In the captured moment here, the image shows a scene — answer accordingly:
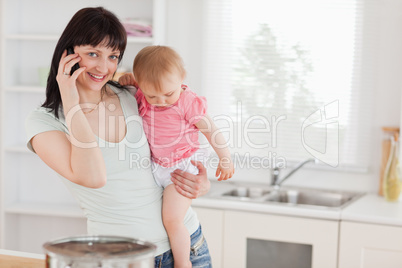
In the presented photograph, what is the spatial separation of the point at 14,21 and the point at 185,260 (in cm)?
244

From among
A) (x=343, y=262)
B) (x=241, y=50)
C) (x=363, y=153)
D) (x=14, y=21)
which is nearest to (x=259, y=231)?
(x=343, y=262)

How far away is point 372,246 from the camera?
2.68m

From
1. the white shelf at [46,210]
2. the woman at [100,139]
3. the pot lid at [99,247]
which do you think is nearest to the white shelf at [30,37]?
the white shelf at [46,210]

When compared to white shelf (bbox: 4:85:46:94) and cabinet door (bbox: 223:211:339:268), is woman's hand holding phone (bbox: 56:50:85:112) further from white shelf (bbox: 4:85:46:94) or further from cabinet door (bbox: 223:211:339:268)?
white shelf (bbox: 4:85:46:94)

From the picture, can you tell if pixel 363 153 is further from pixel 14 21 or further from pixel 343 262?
pixel 14 21

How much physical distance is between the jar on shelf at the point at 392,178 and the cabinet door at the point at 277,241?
49 centimetres

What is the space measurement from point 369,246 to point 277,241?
17.8 inches

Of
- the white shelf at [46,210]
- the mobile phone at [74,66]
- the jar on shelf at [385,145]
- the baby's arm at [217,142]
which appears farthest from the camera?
the white shelf at [46,210]

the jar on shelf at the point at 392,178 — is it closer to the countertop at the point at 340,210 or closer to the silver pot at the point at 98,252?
the countertop at the point at 340,210

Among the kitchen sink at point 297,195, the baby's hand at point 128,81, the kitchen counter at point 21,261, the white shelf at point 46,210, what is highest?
the baby's hand at point 128,81

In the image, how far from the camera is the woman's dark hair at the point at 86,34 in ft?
5.05

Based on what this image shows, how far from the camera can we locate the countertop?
8.77 feet

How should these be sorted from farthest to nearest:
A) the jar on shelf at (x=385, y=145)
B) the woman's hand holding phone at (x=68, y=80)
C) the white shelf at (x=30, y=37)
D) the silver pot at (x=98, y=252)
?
1. the white shelf at (x=30, y=37)
2. the jar on shelf at (x=385, y=145)
3. the woman's hand holding phone at (x=68, y=80)
4. the silver pot at (x=98, y=252)

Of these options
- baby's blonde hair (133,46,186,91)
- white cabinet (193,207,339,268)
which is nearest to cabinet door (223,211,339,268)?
white cabinet (193,207,339,268)
